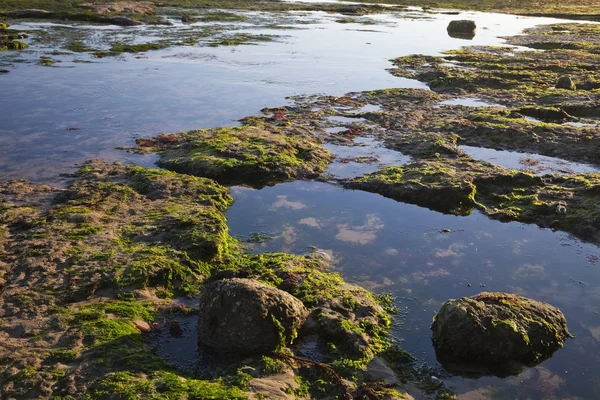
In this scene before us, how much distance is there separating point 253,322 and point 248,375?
2.45 feet

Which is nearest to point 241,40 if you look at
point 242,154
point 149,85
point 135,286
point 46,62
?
point 46,62

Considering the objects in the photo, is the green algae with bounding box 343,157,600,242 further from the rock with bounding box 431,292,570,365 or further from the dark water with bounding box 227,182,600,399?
the rock with bounding box 431,292,570,365

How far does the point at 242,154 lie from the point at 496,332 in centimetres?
953

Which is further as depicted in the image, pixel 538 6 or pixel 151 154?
pixel 538 6

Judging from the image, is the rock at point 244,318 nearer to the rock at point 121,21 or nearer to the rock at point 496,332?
the rock at point 496,332

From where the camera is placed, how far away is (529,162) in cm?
1622

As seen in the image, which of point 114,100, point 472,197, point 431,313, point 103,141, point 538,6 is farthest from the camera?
point 538,6

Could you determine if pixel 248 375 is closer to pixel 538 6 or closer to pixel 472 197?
pixel 472 197

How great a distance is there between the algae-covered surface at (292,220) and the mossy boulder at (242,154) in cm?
8

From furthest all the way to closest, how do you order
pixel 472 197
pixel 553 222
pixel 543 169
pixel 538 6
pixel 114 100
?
1. pixel 538 6
2. pixel 114 100
3. pixel 543 169
4. pixel 472 197
5. pixel 553 222

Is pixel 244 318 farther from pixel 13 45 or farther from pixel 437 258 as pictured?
pixel 13 45

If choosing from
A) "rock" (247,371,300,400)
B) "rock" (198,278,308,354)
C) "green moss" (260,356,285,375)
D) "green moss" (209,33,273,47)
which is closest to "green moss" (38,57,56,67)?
"green moss" (209,33,273,47)

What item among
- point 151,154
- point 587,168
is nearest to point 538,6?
point 587,168

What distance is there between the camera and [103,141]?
56.7ft
